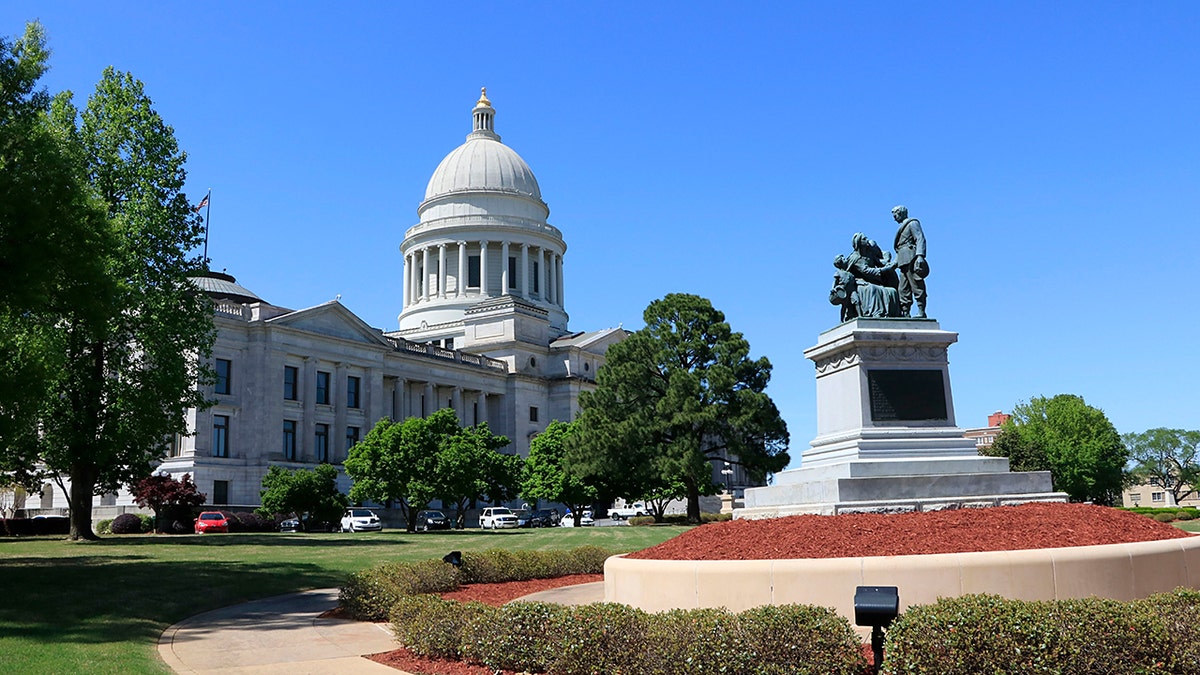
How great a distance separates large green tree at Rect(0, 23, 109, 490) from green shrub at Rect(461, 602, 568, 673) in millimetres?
13541

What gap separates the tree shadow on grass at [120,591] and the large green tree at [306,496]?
85.3 ft

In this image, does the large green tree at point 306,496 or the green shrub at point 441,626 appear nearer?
the green shrub at point 441,626

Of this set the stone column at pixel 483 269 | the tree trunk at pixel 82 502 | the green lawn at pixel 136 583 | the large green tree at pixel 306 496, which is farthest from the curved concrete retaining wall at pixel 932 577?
the stone column at pixel 483 269

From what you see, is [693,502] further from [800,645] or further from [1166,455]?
[1166,455]

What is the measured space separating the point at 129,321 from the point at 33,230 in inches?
726

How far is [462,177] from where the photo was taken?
109 metres

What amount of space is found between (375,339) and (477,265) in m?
28.6

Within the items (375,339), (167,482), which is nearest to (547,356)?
(375,339)

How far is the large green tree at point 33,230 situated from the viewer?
63.7 ft

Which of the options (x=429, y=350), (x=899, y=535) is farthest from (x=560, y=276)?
(x=899, y=535)

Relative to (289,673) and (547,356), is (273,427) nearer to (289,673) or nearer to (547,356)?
(547,356)

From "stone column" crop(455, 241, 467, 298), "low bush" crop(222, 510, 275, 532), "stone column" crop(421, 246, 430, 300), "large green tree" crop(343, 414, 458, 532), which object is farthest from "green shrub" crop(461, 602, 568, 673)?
"stone column" crop(421, 246, 430, 300)

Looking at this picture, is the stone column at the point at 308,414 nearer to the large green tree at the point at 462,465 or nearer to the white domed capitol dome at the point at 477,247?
the large green tree at the point at 462,465

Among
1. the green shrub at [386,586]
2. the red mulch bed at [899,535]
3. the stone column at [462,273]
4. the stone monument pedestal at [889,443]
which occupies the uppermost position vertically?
the stone column at [462,273]
